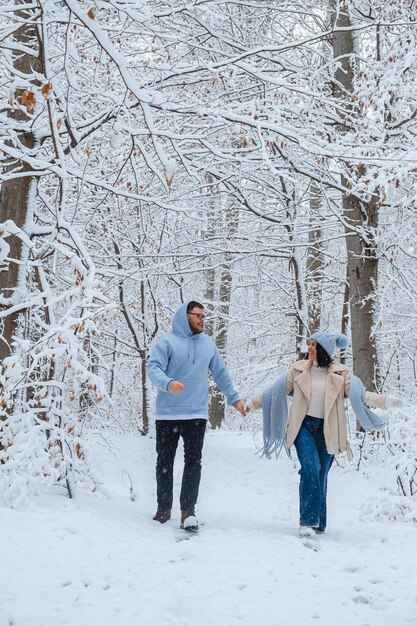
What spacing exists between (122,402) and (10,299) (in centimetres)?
1342

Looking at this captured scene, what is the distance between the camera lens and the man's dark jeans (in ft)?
19.4

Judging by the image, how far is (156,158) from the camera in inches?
323

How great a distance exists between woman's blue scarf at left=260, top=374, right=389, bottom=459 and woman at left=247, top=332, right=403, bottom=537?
23 mm

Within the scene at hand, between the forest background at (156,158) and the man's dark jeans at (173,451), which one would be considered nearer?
the forest background at (156,158)

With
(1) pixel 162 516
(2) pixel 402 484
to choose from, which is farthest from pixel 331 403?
(1) pixel 162 516

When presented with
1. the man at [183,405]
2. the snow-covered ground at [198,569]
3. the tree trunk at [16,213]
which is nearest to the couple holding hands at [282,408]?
the man at [183,405]

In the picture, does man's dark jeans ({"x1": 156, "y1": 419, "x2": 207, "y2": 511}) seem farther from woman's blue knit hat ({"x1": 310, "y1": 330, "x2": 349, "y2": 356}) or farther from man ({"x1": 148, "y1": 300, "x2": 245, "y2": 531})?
woman's blue knit hat ({"x1": 310, "y1": 330, "x2": 349, "y2": 356})

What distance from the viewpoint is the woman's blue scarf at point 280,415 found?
590 centimetres

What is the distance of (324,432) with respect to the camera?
572 centimetres

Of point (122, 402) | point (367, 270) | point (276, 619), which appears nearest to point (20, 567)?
point (276, 619)

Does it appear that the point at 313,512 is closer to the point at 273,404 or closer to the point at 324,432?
the point at 324,432

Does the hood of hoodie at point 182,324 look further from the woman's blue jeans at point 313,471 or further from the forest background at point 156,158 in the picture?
the woman's blue jeans at point 313,471

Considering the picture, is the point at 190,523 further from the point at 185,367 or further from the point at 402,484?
the point at 402,484

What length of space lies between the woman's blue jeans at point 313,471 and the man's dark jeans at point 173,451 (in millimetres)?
916
